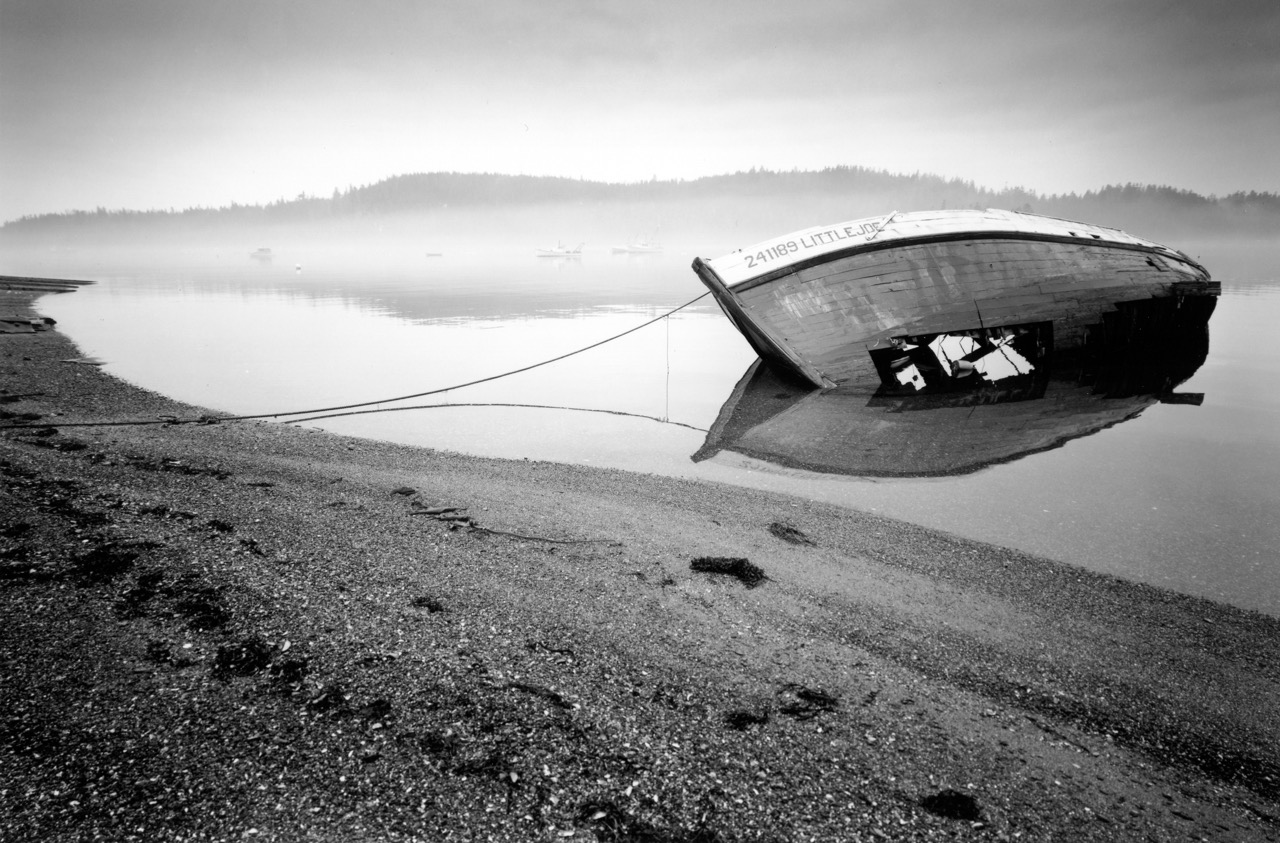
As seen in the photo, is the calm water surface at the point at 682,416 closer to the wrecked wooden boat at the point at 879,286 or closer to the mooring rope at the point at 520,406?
the mooring rope at the point at 520,406

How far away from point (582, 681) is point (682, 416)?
887 cm

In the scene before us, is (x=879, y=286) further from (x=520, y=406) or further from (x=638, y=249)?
(x=638, y=249)

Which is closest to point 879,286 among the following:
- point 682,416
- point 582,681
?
point 682,416

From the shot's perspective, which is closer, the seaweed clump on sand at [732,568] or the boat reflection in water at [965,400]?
the seaweed clump on sand at [732,568]

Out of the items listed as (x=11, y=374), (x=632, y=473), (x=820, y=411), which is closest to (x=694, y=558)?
(x=632, y=473)

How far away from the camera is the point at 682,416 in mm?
12484

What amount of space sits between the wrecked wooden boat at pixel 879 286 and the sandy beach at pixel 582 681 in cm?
773

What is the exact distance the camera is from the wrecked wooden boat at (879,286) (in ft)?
45.0

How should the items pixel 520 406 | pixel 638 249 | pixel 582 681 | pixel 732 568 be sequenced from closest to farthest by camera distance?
pixel 582 681 → pixel 732 568 → pixel 520 406 → pixel 638 249

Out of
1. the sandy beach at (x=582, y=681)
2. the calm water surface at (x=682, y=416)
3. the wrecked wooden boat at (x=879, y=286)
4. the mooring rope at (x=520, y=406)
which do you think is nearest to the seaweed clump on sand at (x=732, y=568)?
the sandy beach at (x=582, y=681)

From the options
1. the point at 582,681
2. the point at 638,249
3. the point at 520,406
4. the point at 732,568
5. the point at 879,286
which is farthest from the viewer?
the point at 638,249

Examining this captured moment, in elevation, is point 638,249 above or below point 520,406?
above

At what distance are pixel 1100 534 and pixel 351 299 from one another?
38450 mm

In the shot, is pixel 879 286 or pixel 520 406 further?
pixel 879 286
